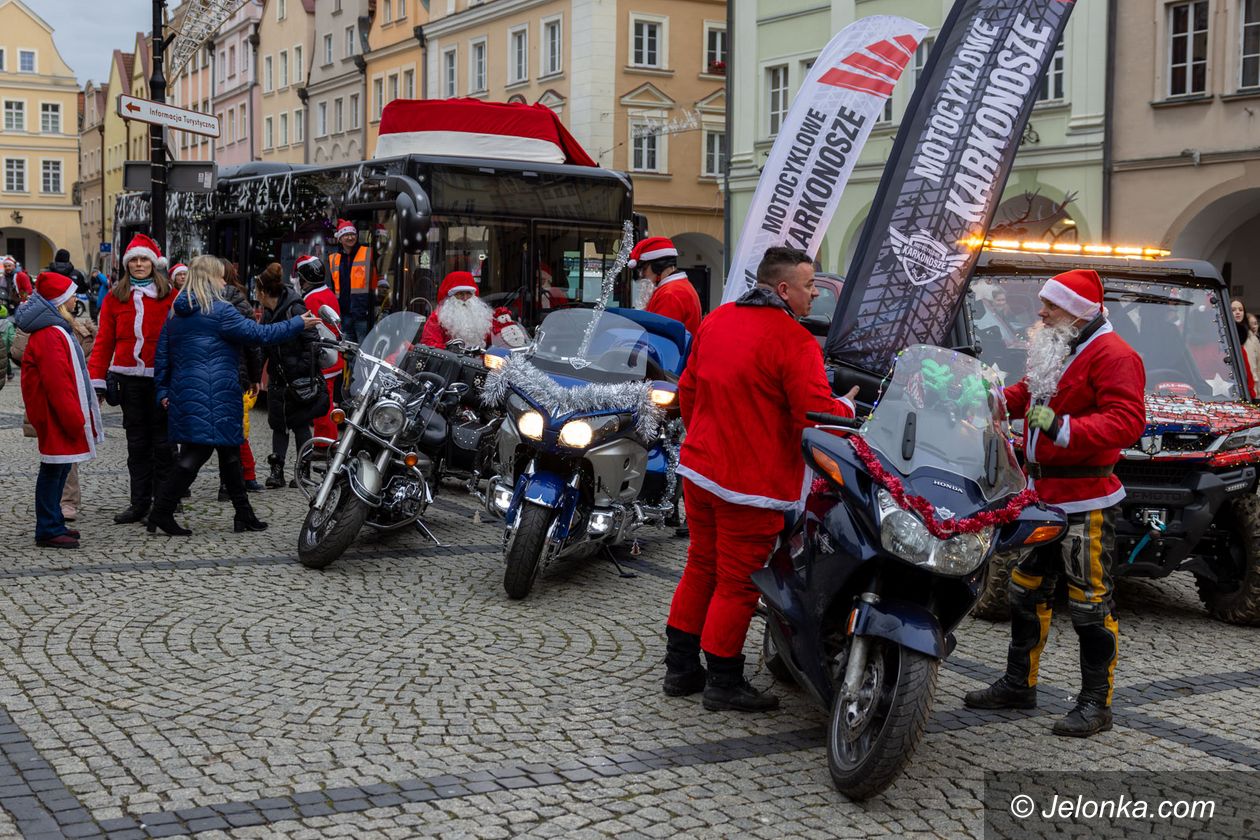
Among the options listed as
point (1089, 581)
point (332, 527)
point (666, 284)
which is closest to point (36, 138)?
point (666, 284)

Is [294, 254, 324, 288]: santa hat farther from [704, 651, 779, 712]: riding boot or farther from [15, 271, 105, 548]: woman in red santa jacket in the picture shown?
[704, 651, 779, 712]: riding boot

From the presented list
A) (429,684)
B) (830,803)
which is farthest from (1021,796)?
(429,684)

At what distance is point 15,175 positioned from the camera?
300 ft

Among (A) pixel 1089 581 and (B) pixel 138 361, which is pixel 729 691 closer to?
(A) pixel 1089 581

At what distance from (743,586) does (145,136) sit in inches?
3211

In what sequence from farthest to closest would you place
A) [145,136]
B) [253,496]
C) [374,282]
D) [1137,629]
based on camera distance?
[145,136] → [374,282] → [253,496] → [1137,629]

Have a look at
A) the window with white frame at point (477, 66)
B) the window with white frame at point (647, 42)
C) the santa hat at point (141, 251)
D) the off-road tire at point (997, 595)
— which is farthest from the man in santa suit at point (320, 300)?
the window with white frame at point (477, 66)

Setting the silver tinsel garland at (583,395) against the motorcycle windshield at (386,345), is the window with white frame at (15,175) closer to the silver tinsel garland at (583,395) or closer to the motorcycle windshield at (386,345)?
the motorcycle windshield at (386,345)

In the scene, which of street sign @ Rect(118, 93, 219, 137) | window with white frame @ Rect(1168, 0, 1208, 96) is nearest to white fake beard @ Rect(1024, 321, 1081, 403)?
street sign @ Rect(118, 93, 219, 137)

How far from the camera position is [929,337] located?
897cm

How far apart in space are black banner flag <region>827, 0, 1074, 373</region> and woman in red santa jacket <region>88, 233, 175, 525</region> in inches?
188

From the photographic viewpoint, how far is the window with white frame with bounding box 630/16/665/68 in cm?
4262

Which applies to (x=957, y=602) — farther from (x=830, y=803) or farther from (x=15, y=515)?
(x=15, y=515)

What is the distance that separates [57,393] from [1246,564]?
6899mm
